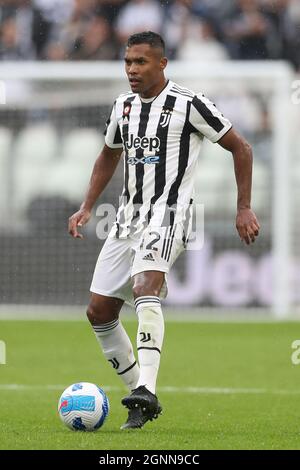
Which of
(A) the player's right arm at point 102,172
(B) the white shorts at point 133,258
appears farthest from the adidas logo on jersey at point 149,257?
(A) the player's right arm at point 102,172

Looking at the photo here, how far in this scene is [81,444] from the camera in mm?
5863

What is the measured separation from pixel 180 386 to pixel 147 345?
2.85m

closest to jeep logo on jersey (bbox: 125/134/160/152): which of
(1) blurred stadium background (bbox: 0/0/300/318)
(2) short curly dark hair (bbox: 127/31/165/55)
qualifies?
(2) short curly dark hair (bbox: 127/31/165/55)

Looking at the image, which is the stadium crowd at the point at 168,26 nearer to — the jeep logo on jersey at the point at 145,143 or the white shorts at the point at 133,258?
the jeep logo on jersey at the point at 145,143

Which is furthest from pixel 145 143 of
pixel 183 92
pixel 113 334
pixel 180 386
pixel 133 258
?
pixel 180 386

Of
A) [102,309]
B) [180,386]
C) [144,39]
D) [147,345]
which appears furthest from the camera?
[180,386]

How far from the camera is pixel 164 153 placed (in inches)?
270

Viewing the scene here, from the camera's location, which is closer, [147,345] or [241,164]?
[147,345]

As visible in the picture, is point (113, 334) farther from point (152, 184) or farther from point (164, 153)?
point (164, 153)

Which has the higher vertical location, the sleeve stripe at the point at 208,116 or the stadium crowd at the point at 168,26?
the stadium crowd at the point at 168,26

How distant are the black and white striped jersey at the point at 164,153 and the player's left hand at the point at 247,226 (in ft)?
1.21

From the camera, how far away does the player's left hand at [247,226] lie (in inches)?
261

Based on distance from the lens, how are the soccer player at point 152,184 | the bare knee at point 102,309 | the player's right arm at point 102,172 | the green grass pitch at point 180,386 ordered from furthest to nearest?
the player's right arm at point 102,172, the bare knee at point 102,309, the soccer player at point 152,184, the green grass pitch at point 180,386

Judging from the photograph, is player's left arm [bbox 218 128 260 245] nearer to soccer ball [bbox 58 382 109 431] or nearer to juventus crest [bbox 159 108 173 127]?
juventus crest [bbox 159 108 173 127]
